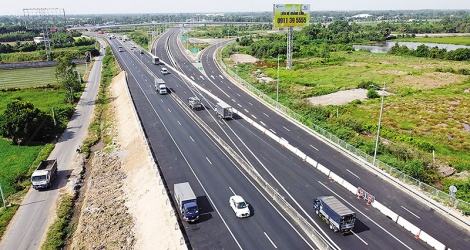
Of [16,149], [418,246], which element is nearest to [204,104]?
[16,149]

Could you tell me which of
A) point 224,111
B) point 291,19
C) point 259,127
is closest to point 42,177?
point 224,111

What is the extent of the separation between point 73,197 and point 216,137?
72.1 feet

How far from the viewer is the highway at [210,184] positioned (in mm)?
31766

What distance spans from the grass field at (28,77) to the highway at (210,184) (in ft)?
183

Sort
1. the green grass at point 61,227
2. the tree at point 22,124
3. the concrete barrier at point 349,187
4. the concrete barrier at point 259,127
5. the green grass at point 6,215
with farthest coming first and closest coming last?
the tree at point 22,124
the concrete barrier at point 259,127
the concrete barrier at point 349,187
the green grass at point 6,215
the green grass at point 61,227

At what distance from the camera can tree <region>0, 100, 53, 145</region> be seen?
196 feet

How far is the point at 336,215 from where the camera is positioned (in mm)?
31750

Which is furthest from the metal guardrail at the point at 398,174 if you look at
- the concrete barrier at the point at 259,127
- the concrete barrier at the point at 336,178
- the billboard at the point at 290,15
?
the billboard at the point at 290,15

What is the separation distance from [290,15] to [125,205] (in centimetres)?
8584

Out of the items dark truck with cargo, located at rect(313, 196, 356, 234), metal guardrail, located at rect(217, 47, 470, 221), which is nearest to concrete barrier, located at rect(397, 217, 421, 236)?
dark truck with cargo, located at rect(313, 196, 356, 234)

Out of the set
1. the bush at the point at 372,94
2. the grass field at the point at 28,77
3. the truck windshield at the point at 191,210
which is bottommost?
the truck windshield at the point at 191,210

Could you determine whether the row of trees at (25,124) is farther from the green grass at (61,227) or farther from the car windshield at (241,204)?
the car windshield at (241,204)

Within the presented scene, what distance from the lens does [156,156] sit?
50094mm

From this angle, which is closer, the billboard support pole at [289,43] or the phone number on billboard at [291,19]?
the phone number on billboard at [291,19]
